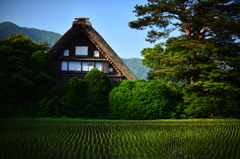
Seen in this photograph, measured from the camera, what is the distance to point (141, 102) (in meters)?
22.2

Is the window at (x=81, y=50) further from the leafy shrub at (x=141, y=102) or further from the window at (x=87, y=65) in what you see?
the leafy shrub at (x=141, y=102)

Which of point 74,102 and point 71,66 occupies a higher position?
point 71,66

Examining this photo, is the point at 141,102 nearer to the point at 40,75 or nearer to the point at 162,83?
the point at 162,83

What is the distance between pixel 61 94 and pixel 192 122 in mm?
11482

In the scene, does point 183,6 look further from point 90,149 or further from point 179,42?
point 90,149

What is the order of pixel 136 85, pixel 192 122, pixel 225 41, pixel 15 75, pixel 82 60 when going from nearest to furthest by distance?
1. pixel 192 122
2. pixel 15 75
3. pixel 136 85
4. pixel 225 41
5. pixel 82 60

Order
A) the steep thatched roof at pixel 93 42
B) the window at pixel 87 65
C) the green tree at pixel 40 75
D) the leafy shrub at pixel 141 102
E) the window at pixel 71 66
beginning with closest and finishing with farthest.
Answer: the leafy shrub at pixel 141 102
the green tree at pixel 40 75
the steep thatched roof at pixel 93 42
the window at pixel 71 66
the window at pixel 87 65

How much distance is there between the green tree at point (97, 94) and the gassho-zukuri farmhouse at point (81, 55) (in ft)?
18.2

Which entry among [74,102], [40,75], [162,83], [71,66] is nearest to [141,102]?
[162,83]

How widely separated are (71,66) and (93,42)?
12.0ft

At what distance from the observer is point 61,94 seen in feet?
77.7

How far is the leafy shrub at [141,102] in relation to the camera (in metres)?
22.1

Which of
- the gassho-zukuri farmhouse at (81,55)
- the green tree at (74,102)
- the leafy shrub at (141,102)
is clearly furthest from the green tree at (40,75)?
the leafy shrub at (141,102)

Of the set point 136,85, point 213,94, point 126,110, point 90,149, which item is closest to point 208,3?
point 213,94
